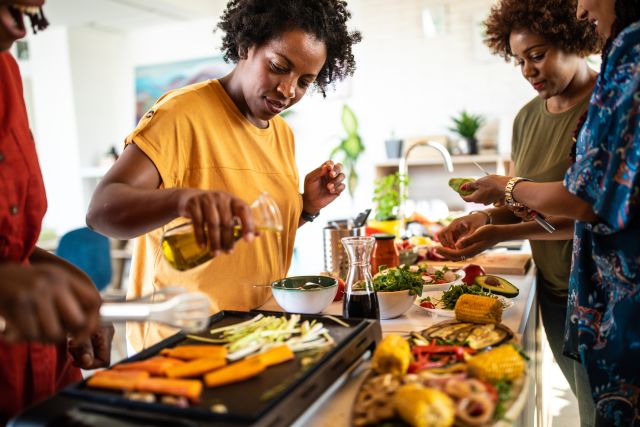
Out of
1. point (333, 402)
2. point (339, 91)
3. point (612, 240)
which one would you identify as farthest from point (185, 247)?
point (339, 91)

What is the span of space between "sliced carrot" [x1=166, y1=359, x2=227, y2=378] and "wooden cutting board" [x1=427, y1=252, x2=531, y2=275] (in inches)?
60.4

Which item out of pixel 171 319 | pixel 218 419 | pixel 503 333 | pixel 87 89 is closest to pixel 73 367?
pixel 171 319

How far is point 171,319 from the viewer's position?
946 mm

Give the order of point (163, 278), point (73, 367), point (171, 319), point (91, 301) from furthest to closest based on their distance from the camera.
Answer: point (163, 278), point (73, 367), point (171, 319), point (91, 301)

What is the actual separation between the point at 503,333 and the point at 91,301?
3.03 feet

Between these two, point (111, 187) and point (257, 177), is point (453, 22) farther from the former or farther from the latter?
point (111, 187)

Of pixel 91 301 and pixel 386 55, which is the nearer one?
pixel 91 301

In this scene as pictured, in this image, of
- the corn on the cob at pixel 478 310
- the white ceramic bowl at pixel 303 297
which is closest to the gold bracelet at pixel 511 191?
the corn on the cob at pixel 478 310

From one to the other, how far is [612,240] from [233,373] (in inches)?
36.7

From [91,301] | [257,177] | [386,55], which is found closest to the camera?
[91,301]

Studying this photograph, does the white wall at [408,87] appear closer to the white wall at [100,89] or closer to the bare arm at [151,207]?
the white wall at [100,89]

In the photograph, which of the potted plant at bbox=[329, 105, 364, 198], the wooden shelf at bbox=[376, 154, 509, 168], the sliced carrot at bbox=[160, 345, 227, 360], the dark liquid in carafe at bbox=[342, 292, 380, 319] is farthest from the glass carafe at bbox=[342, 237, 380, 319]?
the potted plant at bbox=[329, 105, 364, 198]

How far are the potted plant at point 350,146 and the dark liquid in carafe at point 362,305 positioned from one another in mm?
4242

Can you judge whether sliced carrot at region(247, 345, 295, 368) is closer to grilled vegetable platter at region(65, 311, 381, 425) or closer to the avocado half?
grilled vegetable platter at region(65, 311, 381, 425)
